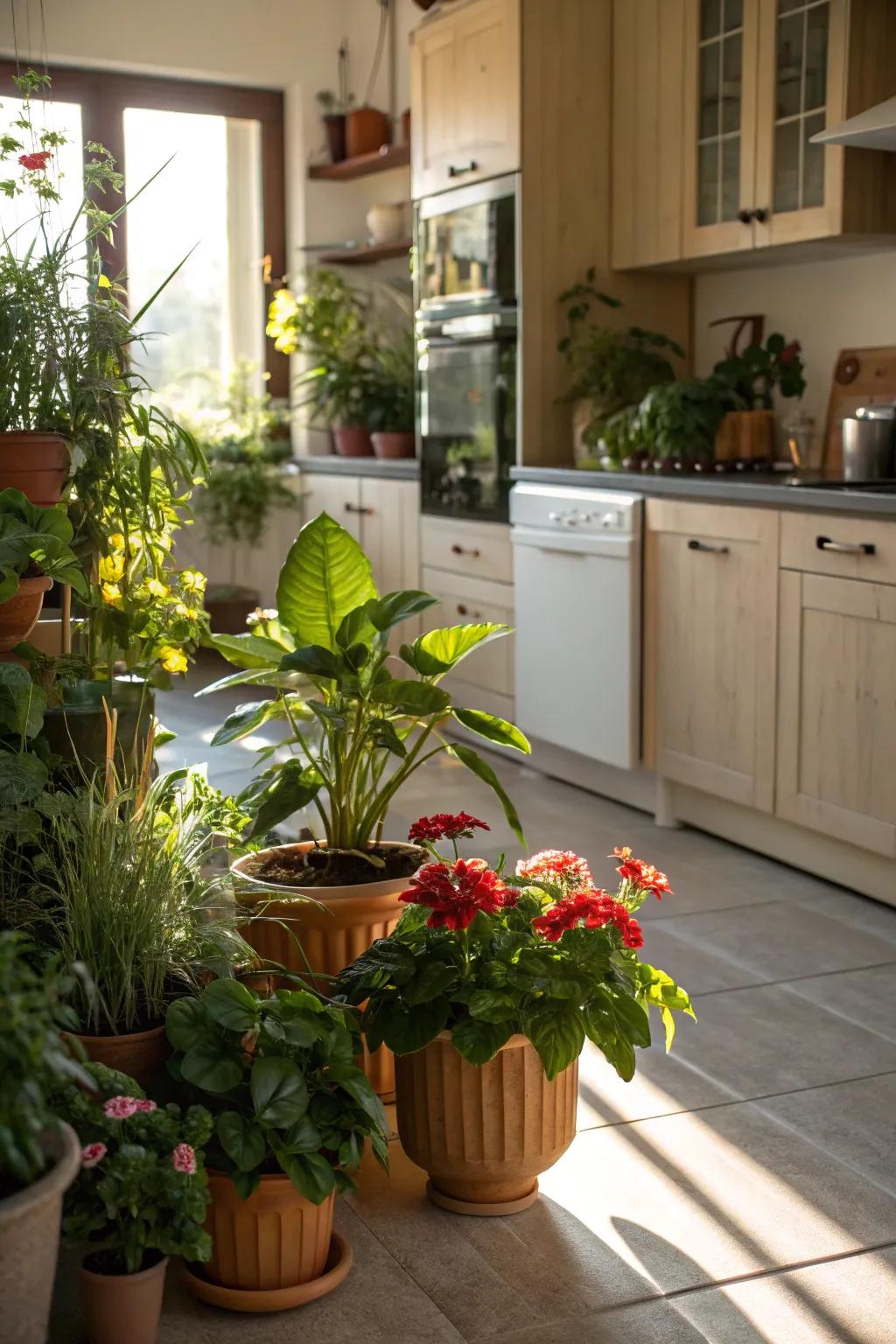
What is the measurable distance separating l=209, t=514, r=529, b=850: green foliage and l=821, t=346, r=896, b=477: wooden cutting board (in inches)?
78.1

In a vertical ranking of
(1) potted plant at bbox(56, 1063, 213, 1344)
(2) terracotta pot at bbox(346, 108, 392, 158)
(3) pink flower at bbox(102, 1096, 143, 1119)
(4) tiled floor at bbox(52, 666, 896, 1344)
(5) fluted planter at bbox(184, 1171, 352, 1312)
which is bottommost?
(4) tiled floor at bbox(52, 666, 896, 1344)

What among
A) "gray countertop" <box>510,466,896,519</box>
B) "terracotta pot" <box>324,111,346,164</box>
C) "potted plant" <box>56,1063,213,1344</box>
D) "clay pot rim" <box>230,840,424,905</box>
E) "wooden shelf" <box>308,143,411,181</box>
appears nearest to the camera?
"potted plant" <box>56,1063,213,1344</box>

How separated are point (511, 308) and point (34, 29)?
8.70ft

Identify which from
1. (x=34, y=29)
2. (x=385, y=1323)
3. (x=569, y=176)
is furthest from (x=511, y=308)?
(x=385, y=1323)

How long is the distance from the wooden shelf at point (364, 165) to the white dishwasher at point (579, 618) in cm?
212

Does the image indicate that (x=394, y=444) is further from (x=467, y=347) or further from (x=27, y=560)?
(x=27, y=560)

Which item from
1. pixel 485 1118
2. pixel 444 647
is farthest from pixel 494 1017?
pixel 444 647

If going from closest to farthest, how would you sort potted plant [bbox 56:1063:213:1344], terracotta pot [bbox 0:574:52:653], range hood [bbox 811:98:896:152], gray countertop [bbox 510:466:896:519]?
potted plant [bbox 56:1063:213:1344] < terracotta pot [bbox 0:574:52:653] < gray countertop [bbox 510:466:896:519] < range hood [bbox 811:98:896:152]

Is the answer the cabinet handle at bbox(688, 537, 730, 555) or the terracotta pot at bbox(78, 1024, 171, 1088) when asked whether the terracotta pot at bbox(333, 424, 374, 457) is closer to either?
the cabinet handle at bbox(688, 537, 730, 555)

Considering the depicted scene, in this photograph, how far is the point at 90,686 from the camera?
2270 mm

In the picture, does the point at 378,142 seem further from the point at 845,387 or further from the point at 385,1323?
the point at 385,1323

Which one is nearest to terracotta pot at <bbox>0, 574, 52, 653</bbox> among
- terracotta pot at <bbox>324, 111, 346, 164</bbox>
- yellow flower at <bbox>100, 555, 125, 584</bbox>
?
yellow flower at <bbox>100, 555, 125, 584</bbox>

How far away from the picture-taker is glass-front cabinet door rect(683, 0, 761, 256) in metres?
3.88

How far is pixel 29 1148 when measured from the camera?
4.10ft
